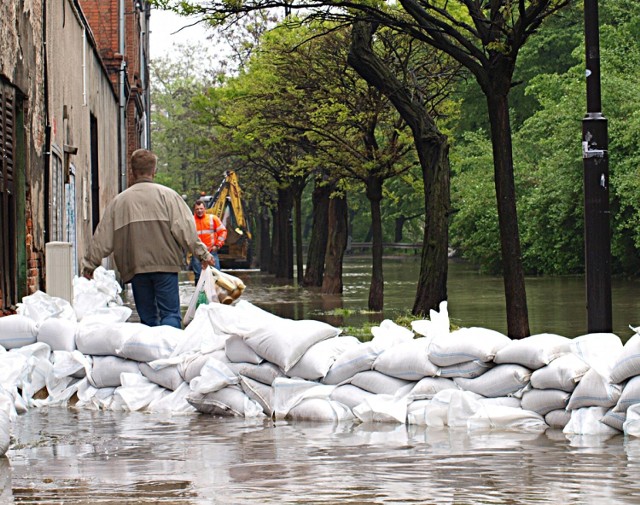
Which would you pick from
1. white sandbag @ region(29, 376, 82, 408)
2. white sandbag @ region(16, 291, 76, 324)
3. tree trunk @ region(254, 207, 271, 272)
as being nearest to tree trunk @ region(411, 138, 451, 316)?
white sandbag @ region(16, 291, 76, 324)

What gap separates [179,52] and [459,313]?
61.4m

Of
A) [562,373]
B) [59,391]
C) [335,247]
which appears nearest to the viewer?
[562,373]

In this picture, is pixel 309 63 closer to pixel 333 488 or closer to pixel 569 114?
pixel 569 114

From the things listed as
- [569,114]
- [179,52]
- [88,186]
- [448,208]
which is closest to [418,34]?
[448,208]

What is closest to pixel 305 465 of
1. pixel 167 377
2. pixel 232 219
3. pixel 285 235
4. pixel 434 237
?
pixel 167 377

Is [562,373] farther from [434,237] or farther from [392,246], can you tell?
[392,246]

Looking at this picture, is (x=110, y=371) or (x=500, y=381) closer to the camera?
(x=500, y=381)

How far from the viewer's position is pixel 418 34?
14031 mm

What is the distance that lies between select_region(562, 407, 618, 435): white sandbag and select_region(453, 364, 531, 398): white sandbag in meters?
0.42

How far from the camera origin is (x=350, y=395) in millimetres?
7945

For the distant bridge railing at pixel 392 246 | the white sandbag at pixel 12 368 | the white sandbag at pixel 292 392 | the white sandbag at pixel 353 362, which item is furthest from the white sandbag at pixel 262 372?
the distant bridge railing at pixel 392 246

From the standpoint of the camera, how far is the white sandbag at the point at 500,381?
7387mm

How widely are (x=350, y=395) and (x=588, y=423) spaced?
1.58 meters

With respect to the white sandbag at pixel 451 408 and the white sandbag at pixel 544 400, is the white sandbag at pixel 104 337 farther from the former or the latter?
the white sandbag at pixel 544 400
